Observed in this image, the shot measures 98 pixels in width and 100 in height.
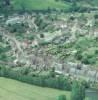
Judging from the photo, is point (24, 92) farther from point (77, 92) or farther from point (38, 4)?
point (38, 4)

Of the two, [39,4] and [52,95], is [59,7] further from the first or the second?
[52,95]

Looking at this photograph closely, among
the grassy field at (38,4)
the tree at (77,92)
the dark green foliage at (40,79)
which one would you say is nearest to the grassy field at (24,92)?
the dark green foliage at (40,79)

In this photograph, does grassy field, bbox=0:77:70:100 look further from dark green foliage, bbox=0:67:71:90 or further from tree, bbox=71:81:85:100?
tree, bbox=71:81:85:100

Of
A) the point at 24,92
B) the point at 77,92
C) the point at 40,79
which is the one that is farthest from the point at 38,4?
the point at 77,92

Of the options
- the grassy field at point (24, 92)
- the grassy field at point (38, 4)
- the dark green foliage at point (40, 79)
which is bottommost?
the grassy field at point (24, 92)

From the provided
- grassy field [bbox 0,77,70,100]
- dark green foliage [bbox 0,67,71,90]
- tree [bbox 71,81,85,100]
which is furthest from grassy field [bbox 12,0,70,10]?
tree [bbox 71,81,85,100]

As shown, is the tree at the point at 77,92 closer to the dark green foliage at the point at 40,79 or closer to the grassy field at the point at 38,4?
the dark green foliage at the point at 40,79
